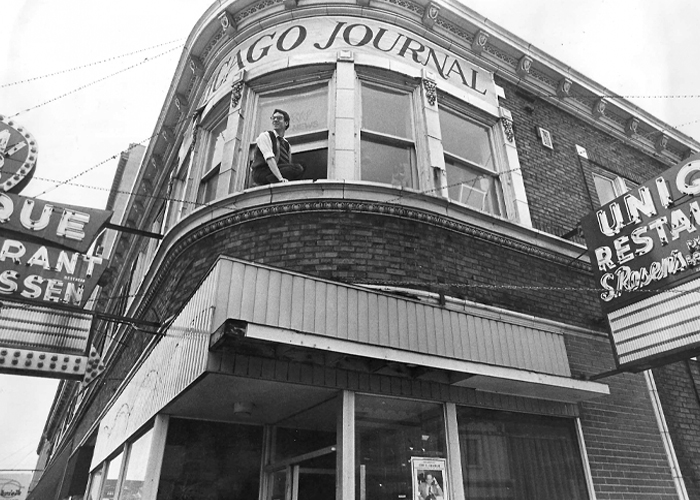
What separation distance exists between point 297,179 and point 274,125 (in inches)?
36.9

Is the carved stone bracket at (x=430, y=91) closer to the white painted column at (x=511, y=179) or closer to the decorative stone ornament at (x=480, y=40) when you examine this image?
the white painted column at (x=511, y=179)

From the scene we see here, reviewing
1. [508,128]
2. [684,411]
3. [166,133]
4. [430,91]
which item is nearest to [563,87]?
[508,128]

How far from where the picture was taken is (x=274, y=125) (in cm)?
698

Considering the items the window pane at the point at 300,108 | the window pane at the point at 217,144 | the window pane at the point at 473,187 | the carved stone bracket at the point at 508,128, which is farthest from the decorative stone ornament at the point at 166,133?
the carved stone bracket at the point at 508,128

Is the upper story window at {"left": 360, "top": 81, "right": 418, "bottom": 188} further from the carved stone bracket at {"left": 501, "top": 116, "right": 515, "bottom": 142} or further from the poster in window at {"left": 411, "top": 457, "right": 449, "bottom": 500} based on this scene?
the poster in window at {"left": 411, "top": 457, "right": 449, "bottom": 500}

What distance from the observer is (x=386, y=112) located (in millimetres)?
7383

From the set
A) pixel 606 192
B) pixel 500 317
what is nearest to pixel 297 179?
pixel 500 317

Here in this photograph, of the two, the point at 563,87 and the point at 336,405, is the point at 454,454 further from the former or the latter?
the point at 563,87

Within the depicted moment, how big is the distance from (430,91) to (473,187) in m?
1.61

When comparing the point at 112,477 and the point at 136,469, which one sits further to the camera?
the point at 112,477

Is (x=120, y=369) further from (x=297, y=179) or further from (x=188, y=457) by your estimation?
(x=297, y=179)

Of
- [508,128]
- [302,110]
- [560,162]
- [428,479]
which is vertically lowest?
[428,479]

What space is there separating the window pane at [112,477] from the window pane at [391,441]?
392 centimetres

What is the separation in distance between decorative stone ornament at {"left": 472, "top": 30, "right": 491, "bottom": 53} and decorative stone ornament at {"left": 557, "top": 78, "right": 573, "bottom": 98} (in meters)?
2.03
